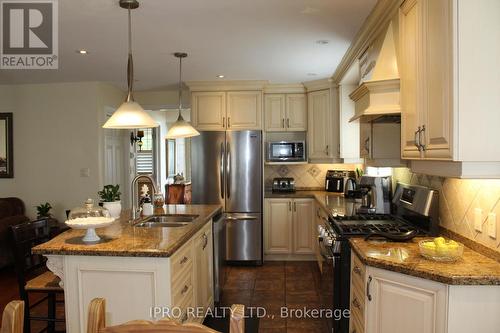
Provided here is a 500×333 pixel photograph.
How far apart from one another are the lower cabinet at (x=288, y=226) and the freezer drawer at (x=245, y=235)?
0.19 metres

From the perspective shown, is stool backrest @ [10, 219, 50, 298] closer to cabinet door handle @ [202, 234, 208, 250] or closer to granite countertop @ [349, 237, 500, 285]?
cabinet door handle @ [202, 234, 208, 250]

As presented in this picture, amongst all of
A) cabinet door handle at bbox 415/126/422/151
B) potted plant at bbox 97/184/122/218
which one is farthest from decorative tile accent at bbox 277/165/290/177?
cabinet door handle at bbox 415/126/422/151

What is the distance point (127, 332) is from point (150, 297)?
130 cm

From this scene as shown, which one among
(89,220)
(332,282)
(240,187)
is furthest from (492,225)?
(240,187)

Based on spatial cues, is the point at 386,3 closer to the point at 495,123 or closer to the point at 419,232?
the point at 495,123

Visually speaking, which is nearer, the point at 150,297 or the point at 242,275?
the point at 150,297

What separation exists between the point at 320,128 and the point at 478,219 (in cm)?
317

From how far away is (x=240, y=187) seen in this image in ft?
16.1

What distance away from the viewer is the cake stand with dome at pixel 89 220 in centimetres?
220

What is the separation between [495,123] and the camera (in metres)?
1.61

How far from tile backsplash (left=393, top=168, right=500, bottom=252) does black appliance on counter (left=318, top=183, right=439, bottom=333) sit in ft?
0.25

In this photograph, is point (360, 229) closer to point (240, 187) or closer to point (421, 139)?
point (421, 139)

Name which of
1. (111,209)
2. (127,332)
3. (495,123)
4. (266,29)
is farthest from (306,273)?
(127,332)

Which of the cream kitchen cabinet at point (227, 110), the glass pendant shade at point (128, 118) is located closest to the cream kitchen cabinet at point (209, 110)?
the cream kitchen cabinet at point (227, 110)
